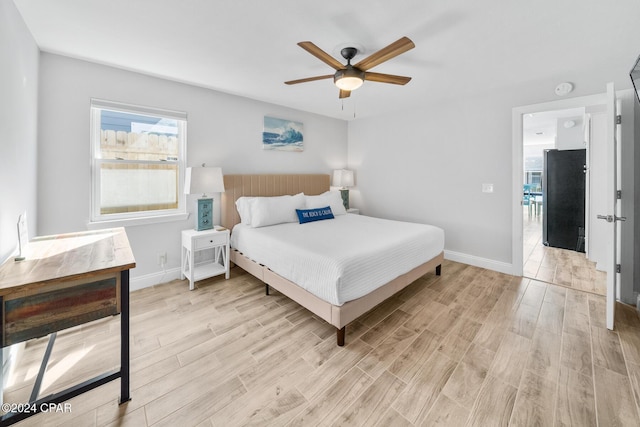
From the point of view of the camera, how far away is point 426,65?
2697 millimetres

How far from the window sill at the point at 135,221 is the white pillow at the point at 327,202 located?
1707mm

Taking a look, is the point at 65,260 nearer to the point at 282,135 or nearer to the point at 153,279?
the point at 153,279

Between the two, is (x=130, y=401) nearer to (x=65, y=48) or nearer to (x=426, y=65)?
(x=65, y=48)

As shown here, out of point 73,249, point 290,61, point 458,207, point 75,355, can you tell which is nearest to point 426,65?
point 290,61

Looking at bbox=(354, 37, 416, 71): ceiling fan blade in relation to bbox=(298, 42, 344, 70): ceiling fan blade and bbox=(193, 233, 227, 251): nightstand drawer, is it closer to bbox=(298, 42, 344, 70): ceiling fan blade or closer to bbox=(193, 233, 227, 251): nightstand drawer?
bbox=(298, 42, 344, 70): ceiling fan blade

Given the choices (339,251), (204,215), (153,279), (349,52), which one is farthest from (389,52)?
(153,279)

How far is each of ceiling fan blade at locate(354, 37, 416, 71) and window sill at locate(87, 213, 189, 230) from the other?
2708 millimetres

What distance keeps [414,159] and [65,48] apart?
175 inches

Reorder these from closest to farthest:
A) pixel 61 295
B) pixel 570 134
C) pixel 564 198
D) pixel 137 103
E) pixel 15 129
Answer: pixel 61 295 < pixel 15 129 < pixel 137 103 < pixel 564 198 < pixel 570 134

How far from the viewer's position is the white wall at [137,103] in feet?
8.13

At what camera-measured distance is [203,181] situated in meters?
3.09

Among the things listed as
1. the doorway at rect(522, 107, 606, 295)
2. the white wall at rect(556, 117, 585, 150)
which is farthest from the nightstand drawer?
the white wall at rect(556, 117, 585, 150)

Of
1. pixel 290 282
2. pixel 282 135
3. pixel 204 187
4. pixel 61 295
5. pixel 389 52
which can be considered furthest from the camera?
pixel 282 135

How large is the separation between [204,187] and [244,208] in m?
0.61
